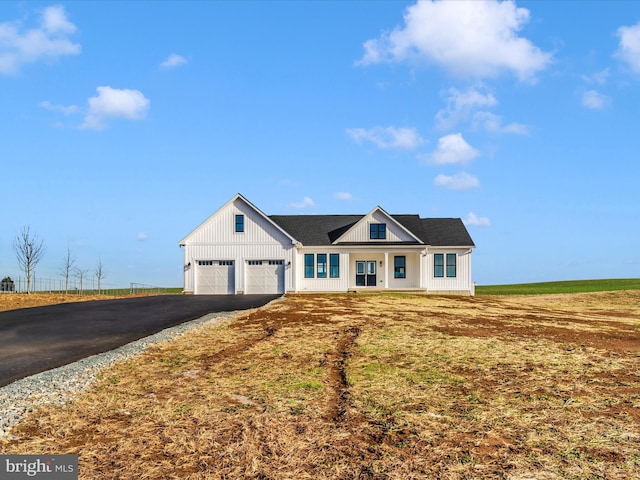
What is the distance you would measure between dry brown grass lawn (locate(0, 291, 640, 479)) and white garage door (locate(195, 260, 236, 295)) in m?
23.4

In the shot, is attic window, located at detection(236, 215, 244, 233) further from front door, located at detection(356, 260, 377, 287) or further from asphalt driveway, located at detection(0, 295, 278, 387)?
asphalt driveway, located at detection(0, 295, 278, 387)

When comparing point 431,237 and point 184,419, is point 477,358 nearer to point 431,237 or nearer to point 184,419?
point 184,419

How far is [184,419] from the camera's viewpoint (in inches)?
238

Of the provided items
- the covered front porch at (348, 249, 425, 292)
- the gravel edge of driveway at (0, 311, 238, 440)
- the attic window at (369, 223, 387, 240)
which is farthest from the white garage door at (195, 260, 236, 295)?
the gravel edge of driveway at (0, 311, 238, 440)

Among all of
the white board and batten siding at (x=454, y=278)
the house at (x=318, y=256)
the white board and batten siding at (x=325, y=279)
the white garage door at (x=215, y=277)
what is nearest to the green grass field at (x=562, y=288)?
the white board and batten siding at (x=454, y=278)

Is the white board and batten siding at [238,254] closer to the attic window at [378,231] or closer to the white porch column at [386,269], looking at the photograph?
the attic window at [378,231]

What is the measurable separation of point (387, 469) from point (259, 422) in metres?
1.85

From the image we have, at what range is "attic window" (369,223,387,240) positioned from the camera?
36188mm

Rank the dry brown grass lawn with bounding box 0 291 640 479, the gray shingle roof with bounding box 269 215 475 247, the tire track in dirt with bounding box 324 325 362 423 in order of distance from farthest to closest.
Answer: the gray shingle roof with bounding box 269 215 475 247
the tire track in dirt with bounding box 324 325 362 423
the dry brown grass lawn with bounding box 0 291 640 479

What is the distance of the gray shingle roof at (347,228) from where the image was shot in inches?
1451

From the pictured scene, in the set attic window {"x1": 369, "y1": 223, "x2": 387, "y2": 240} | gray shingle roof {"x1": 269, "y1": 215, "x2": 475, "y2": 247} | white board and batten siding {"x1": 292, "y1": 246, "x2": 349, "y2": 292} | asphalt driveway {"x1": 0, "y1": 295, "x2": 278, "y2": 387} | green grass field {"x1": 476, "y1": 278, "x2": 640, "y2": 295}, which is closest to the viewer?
asphalt driveway {"x1": 0, "y1": 295, "x2": 278, "y2": 387}

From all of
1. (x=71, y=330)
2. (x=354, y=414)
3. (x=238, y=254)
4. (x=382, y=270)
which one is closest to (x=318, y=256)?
(x=382, y=270)

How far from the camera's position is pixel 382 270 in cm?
3678

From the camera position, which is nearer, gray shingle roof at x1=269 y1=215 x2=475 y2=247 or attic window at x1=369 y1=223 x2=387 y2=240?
attic window at x1=369 y1=223 x2=387 y2=240
